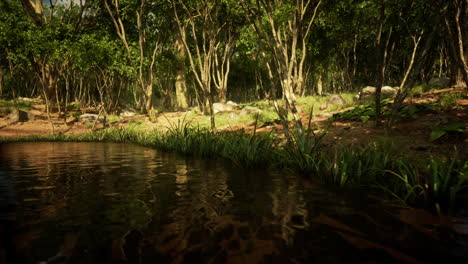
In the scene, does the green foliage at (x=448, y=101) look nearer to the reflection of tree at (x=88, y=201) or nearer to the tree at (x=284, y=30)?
the tree at (x=284, y=30)

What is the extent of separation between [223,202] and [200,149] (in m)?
4.22

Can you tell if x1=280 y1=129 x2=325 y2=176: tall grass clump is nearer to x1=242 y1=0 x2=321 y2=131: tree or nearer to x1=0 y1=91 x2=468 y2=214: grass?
x1=0 y1=91 x2=468 y2=214: grass

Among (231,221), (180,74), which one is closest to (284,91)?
Answer: (231,221)

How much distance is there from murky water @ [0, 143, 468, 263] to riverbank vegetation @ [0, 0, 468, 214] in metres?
0.69

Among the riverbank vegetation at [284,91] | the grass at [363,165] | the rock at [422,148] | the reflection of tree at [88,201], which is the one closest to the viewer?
the reflection of tree at [88,201]

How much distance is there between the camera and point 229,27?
67.8 ft

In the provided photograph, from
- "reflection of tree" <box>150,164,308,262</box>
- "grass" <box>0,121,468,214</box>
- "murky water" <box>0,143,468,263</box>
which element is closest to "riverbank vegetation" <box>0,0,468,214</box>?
"grass" <box>0,121,468,214</box>

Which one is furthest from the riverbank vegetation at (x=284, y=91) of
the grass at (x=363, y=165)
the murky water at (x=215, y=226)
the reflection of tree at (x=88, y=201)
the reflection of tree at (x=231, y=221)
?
the reflection of tree at (x=88, y=201)

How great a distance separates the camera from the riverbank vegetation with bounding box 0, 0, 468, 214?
4249mm

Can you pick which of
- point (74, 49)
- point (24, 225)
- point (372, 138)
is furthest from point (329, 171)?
point (74, 49)

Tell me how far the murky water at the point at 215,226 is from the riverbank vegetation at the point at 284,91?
0.69 m

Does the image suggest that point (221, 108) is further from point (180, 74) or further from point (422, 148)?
point (422, 148)

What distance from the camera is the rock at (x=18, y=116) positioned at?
19.8 metres

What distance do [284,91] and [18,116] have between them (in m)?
23.1
